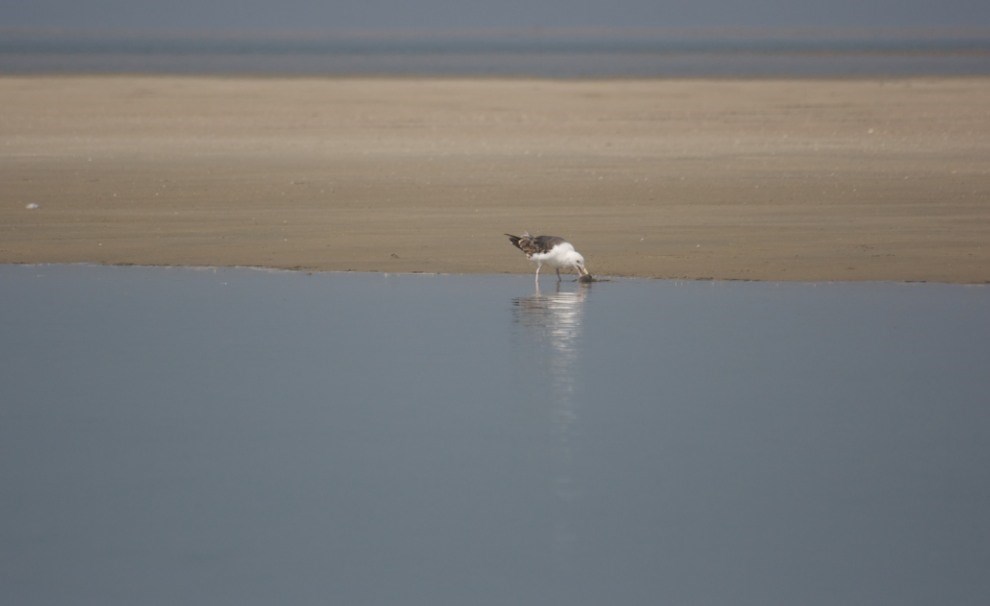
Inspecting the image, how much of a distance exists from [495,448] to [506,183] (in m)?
11.7

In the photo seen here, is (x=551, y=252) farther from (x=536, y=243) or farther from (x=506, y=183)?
(x=506, y=183)

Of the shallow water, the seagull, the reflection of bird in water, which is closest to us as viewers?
the shallow water

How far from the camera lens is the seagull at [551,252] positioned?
1282 centimetres

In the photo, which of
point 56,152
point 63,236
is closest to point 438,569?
point 63,236

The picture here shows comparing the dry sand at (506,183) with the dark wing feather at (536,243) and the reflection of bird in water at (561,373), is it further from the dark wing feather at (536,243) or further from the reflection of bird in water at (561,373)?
the reflection of bird in water at (561,373)

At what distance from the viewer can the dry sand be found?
1470 cm

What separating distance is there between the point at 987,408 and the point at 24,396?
5.12 metres

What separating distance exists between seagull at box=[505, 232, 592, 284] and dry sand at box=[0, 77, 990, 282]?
0.90 metres

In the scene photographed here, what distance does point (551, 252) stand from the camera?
505 inches

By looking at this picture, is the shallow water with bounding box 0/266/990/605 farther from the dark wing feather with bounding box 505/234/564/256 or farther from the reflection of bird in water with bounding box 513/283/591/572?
the dark wing feather with bounding box 505/234/564/256

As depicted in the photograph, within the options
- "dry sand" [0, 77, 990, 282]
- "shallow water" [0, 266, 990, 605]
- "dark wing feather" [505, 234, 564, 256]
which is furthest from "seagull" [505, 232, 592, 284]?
"dry sand" [0, 77, 990, 282]

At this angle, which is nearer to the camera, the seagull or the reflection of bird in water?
the reflection of bird in water

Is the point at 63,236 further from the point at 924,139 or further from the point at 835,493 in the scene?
the point at 924,139

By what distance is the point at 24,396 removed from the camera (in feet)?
30.3
